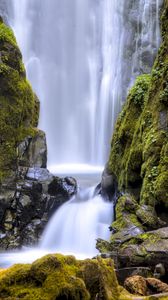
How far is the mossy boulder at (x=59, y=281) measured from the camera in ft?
10.1

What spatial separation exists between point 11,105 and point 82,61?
19.1 metres

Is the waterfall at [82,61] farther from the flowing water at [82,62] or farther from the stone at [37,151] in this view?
the stone at [37,151]

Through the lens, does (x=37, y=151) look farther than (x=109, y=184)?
Yes

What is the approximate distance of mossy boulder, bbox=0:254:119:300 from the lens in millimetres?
3090

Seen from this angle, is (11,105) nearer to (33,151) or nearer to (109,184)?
(33,151)

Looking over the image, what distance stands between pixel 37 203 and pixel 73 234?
1718 mm

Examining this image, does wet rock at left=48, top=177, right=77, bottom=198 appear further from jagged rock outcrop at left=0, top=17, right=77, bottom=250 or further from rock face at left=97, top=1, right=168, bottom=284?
rock face at left=97, top=1, right=168, bottom=284

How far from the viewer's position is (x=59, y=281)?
3141 mm

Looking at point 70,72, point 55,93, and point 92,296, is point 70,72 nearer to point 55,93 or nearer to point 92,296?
point 55,93

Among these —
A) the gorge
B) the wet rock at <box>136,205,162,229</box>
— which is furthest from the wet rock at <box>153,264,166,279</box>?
the wet rock at <box>136,205,162,229</box>

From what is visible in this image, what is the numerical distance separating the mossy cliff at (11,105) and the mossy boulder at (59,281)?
34.0 feet

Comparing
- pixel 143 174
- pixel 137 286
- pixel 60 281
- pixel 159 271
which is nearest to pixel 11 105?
pixel 143 174

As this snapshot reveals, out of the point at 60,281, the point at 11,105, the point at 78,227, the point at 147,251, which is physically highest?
the point at 11,105

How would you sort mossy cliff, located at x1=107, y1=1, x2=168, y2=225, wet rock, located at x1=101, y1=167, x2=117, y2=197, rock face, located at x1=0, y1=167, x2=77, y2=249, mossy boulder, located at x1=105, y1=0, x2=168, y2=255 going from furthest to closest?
wet rock, located at x1=101, y1=167, x2=117, y2=197, rock face, located at x1=0, y1=167, x2=77, y2=249, mossy cliff, located at x1=107, y1=1, x2=168, y2=225, mossy boulder, located at x1=105, y1=0, x2=168, y2=255
